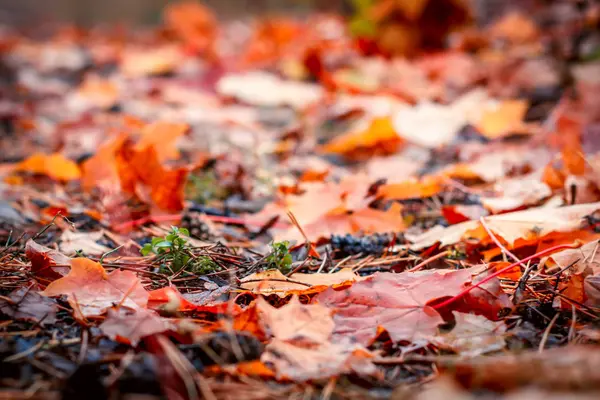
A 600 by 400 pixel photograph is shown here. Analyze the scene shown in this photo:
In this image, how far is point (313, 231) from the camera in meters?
1.33

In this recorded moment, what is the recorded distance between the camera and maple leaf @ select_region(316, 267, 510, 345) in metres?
0.88

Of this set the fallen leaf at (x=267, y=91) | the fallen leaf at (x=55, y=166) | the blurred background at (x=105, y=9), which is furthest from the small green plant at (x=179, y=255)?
the blurred background at (x=105, y=9)

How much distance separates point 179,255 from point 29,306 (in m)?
0.29

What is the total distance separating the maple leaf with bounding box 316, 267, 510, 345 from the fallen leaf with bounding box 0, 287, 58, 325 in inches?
17.7

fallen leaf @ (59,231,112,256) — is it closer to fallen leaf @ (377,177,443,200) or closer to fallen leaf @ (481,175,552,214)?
fallen leaf @ (377,177,443,200)

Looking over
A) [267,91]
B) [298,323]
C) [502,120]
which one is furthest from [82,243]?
[267,91]

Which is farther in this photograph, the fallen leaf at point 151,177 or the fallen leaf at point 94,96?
the fallen leaf at point 94,96

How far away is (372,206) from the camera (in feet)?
4.98

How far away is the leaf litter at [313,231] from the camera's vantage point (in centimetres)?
79

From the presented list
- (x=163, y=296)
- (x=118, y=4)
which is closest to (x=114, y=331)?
(x=163, y=296)

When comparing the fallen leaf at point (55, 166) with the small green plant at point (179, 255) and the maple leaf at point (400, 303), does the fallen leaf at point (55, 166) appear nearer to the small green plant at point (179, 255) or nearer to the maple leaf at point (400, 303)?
the small green plant at point (179, 255)

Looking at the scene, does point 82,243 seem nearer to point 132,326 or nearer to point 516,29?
point 132,326

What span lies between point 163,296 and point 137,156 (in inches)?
23.5

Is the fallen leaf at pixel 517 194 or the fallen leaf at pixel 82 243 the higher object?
the fallen leaf at pixel 517 194
